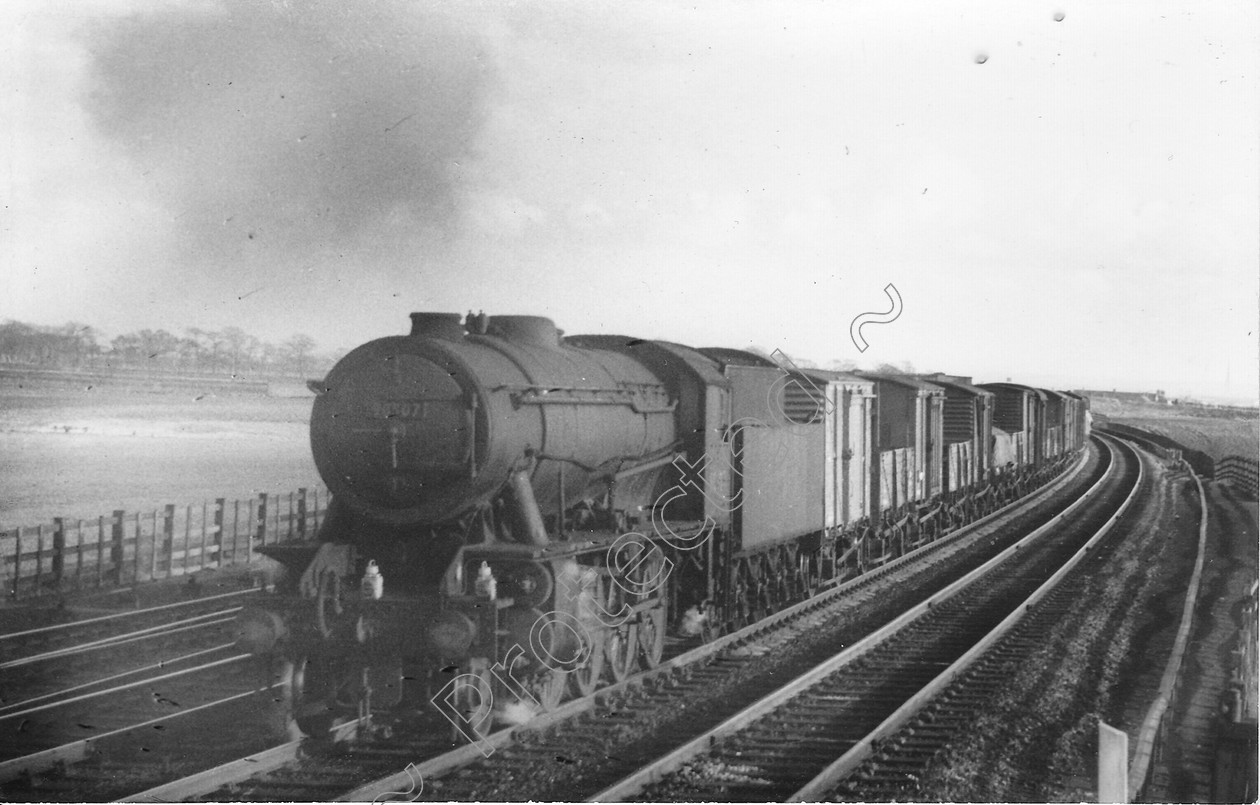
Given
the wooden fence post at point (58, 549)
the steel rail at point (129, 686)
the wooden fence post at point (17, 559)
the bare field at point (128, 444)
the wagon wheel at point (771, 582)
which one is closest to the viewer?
the steel rail at point (129, 686)

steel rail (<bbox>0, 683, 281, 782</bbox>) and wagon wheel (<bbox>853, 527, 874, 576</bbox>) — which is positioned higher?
wagon wheel (<bbox>853, 527, 874, 576</bbox>)

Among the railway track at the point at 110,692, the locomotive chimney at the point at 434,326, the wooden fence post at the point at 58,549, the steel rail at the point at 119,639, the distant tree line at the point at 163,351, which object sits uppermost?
the locomotive chimney at the point at 434,326

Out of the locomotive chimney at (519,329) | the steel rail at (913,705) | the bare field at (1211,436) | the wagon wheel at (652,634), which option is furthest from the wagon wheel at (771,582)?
the bare field at (1211,436)

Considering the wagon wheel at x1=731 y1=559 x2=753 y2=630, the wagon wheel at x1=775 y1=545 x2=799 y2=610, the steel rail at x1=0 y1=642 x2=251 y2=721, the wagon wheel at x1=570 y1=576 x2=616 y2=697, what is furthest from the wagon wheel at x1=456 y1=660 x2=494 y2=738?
the wagon wheel at x1=775 y1=545 x2=799 y2=610

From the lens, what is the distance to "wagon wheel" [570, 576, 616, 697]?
6.41 meters

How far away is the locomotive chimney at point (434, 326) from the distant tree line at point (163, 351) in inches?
32.3

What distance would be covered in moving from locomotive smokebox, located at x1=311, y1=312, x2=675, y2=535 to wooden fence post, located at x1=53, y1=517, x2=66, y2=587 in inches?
205

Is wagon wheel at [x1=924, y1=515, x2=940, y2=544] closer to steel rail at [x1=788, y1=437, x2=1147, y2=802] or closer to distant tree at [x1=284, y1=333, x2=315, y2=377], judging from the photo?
steel rail at [x1=788, y1=437, x2=1147, y2=802]

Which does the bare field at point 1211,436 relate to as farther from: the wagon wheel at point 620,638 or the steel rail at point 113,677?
the steel rail at point 113,677

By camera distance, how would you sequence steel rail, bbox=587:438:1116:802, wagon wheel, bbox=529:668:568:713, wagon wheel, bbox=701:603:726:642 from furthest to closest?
wagon wheel, bbox=701:603:726:642 < wagon wheel, bbox=529:668:568:713 < steel rail, bbox=587:438:1116:802

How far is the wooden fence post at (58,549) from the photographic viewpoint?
9.79 metres

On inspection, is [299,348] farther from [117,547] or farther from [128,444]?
[117,547]

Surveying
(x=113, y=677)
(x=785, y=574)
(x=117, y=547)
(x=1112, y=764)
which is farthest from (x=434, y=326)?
(x=117, y=547)

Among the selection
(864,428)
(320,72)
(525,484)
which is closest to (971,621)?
(864,428)
